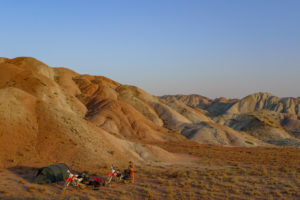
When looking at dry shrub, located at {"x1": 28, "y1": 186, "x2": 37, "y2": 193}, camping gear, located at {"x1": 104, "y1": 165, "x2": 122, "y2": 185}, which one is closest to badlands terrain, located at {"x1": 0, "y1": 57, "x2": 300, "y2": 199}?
dry shrub, located at {"x1": 28, "y1": 186, "x2": 37, "y2": 193}

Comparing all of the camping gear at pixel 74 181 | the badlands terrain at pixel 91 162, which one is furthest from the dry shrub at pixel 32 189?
the camping gear at pixel 74 181

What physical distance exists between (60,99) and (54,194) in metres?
35.3

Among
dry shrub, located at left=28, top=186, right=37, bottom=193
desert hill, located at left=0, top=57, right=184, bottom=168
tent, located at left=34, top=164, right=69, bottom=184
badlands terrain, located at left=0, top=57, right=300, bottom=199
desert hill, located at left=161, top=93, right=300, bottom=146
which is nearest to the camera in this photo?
dry shrub, located at left=28, top=186, right=37, bottom=193

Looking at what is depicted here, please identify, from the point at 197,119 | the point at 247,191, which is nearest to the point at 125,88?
the point at 197,119

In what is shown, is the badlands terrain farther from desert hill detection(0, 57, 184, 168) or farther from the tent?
the tent

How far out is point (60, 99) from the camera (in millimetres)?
47688

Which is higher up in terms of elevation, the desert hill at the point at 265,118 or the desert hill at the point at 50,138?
the desert hill at the point at 265,118

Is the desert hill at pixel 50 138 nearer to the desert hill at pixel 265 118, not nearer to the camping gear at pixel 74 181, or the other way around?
the camping gear at pixel 74 181

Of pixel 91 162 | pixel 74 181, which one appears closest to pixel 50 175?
pixel 74 181

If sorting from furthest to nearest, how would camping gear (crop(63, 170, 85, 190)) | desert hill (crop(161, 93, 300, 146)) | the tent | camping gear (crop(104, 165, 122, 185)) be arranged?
desert hill (crop(161, 93, 300, 146)) < camping gear (crop(104, 165, 122, 185)) < the tent < camping gear (crop(63, 170, 85, 190))

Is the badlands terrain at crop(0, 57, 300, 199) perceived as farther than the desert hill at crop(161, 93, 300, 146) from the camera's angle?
No

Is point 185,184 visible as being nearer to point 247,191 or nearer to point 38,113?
point 247,191

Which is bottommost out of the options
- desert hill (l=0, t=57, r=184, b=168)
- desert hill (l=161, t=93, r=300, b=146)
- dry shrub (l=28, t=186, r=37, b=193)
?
dry shrub (l=28, t=186, r=37, b=193)

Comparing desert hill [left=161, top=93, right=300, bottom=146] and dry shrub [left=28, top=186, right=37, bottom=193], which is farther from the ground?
desert hill [left=161, top=93, right=300, bottom=146]
